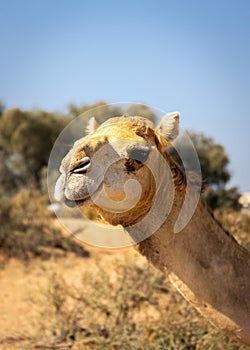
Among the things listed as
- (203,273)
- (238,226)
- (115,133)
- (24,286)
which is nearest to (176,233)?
(203,273)

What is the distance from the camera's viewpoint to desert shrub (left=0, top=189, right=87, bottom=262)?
14453 mm

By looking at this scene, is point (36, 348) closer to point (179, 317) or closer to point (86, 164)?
point (179, 317)

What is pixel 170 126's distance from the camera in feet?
9.86

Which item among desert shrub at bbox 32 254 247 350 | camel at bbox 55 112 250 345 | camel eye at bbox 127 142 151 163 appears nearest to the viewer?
camel eye at bbox 127 142 151 163

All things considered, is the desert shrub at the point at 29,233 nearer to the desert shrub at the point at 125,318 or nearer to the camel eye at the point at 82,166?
the desert shrub at the point at 125,318

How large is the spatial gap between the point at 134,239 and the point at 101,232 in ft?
0.78

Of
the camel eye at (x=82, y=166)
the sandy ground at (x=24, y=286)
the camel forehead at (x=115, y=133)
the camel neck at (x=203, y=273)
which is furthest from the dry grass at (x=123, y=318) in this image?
the camel eye at (x=82, y=166)

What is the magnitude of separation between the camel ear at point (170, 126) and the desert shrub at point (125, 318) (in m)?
3.04

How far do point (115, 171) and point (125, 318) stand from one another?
14.7 ft

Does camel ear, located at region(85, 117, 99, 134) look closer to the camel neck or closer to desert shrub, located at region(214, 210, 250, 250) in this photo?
the camel neck

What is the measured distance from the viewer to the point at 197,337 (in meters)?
5.63

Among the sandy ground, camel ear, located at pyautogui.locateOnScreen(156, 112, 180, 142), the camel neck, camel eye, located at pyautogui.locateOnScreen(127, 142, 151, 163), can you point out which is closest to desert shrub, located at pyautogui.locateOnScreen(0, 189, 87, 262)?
the sandy ground

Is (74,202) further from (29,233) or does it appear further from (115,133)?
(29,233)

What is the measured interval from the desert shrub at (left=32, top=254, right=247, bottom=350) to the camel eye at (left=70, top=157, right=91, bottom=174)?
3.45 m
